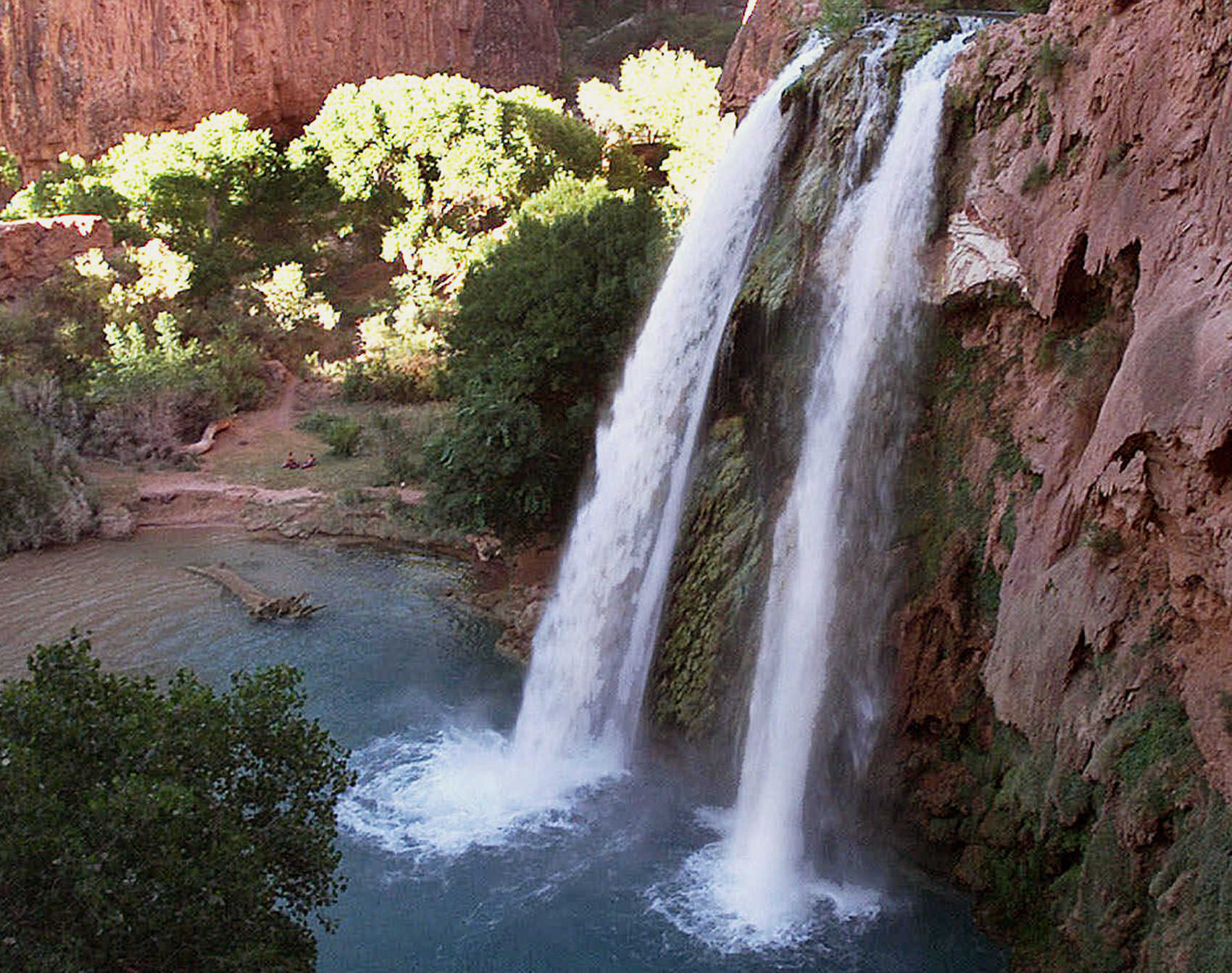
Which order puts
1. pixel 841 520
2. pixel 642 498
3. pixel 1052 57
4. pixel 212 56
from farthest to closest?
pixel 212 56, pixel 642 498, pixel 841 520, pixel 1052 57

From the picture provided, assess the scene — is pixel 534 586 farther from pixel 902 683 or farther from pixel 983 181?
pixel 983 181

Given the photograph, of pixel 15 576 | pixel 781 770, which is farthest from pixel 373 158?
pixel 781 770

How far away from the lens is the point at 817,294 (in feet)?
38.5

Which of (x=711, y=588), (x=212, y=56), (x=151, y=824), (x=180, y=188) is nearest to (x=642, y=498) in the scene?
(x=711, y=588)

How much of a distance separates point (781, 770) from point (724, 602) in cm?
202

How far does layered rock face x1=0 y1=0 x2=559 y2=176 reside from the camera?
28781 mm

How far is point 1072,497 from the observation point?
877cm

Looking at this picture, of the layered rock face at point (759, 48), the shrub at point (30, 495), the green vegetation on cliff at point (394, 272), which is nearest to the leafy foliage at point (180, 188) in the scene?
the green vegetation on cliff at point (394, 272)

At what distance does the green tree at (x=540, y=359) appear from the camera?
15.8 metres

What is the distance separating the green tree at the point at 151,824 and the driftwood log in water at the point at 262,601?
28.5 feet

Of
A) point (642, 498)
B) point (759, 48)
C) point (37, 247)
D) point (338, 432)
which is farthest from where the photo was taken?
point (37, 247)

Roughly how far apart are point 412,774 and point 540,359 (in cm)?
668

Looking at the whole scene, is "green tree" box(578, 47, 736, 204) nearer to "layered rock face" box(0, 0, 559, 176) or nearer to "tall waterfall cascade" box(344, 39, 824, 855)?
"layered rock face" box(0, 0, 559, 176)

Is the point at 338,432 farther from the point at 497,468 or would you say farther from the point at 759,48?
the point at 759,48
